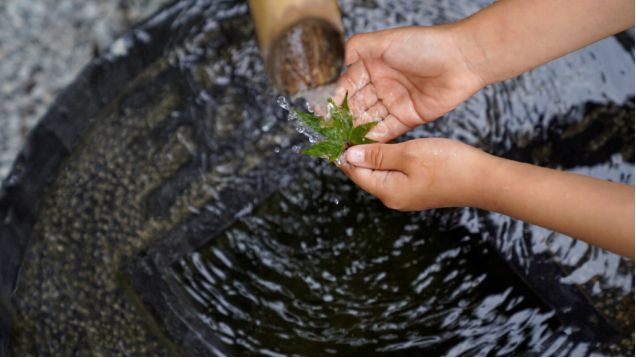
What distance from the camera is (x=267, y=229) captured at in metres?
2.38

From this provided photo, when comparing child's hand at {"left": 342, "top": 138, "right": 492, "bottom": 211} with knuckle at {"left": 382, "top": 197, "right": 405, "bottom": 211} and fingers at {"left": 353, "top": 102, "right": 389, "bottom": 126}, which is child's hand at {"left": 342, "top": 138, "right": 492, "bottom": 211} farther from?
fingers at {"left": 353, "top": 102, "right": 389, "bottom": 126}

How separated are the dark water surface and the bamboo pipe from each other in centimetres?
77

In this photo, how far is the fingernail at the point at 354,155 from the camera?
1.76 meters

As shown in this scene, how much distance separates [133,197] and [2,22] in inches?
30.9

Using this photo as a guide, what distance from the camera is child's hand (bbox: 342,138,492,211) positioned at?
1.68m

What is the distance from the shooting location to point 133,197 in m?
2.33

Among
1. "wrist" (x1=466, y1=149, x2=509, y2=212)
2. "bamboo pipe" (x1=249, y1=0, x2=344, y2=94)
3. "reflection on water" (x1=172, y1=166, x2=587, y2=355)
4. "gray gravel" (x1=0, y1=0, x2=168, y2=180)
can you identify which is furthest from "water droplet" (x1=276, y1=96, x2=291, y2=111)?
"wrist" (x1=466, y1=149, x2=509, y2=212)

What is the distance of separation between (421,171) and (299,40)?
0.46m

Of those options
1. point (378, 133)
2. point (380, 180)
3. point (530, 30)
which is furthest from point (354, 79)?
point (530, 30)

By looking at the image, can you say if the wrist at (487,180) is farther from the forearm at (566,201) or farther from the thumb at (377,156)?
the thumb at (377,156)

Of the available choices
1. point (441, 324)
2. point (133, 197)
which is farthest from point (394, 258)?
point (133, 197)

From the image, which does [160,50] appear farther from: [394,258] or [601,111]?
[601,111]

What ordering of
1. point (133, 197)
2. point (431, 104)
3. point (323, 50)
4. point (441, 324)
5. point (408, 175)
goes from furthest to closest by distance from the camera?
point (133, 197) < point (441, 324) < point (431, 104) < point (408, 175) < point (323, 50)

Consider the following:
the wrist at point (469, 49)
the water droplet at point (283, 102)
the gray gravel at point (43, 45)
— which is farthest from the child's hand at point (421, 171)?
the gray gravel at point (43, 45)
